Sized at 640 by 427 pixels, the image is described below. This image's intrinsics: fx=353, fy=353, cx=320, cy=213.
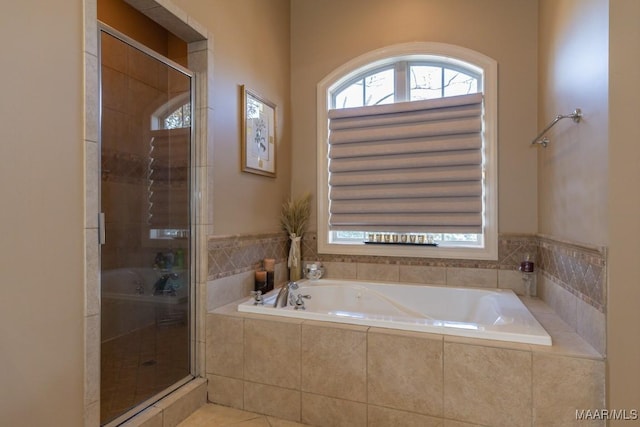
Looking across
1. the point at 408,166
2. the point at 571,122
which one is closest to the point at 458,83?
the point at 408,166

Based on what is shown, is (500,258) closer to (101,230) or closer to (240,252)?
(240,252)

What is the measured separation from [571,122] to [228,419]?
2391mm

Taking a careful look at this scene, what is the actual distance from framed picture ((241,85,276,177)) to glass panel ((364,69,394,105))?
0.83 m

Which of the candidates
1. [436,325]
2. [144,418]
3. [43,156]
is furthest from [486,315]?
[43,156]

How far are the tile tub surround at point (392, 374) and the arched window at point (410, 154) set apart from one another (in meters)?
0.88

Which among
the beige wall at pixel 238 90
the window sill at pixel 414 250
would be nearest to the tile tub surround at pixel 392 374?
the window sill at pixel 414 250

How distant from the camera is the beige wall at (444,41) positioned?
101 inches

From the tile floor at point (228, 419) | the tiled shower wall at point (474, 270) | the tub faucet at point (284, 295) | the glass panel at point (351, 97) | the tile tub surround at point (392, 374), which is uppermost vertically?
the glass panel at point (351, 97)

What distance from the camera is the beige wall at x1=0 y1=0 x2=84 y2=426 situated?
118 cm

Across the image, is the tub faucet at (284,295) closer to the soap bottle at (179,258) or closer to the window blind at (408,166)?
the soap bottle at (179,258)

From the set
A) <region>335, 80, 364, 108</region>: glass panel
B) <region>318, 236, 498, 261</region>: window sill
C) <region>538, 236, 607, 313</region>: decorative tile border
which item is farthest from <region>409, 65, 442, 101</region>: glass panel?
<region>538, 236, 607, 313</region>: decorative tile border

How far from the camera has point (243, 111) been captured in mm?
2473

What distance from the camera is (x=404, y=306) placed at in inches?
103

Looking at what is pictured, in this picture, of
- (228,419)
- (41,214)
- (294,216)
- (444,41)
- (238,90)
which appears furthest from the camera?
(294,216)
